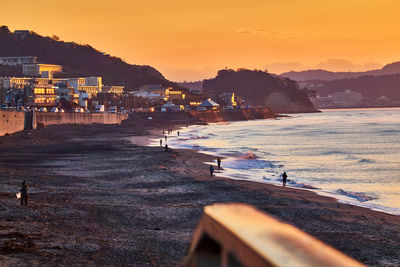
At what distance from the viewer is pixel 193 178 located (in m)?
38.5

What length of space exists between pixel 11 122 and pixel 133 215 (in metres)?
55.9

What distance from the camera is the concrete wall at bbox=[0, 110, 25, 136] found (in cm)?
6875

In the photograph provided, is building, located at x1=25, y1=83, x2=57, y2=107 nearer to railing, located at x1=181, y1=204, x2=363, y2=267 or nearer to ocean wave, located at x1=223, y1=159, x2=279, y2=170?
ocean wave, located at x1=223, y1=159, x2=279, y2=170

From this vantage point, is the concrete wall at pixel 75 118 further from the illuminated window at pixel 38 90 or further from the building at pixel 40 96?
the illuminated window at pixel 38 90

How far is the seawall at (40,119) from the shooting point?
7180 centimetres

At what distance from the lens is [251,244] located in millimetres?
1671

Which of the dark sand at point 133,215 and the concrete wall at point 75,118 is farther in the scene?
the concrete wall at point 75,118

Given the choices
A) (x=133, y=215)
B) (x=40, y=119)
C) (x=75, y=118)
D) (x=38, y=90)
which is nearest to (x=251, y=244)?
(x=133, y=215)

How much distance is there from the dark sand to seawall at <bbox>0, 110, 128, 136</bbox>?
27.0 metres

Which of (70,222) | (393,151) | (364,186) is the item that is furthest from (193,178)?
(393,151)

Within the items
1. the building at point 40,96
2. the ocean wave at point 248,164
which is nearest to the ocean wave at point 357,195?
the ocean wave at point 248,164

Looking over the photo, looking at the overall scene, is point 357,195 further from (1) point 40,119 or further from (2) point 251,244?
(1) point 40,119

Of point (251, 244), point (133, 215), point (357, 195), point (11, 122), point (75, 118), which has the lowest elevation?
point (357, 195)

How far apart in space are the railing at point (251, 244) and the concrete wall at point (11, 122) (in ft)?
229
